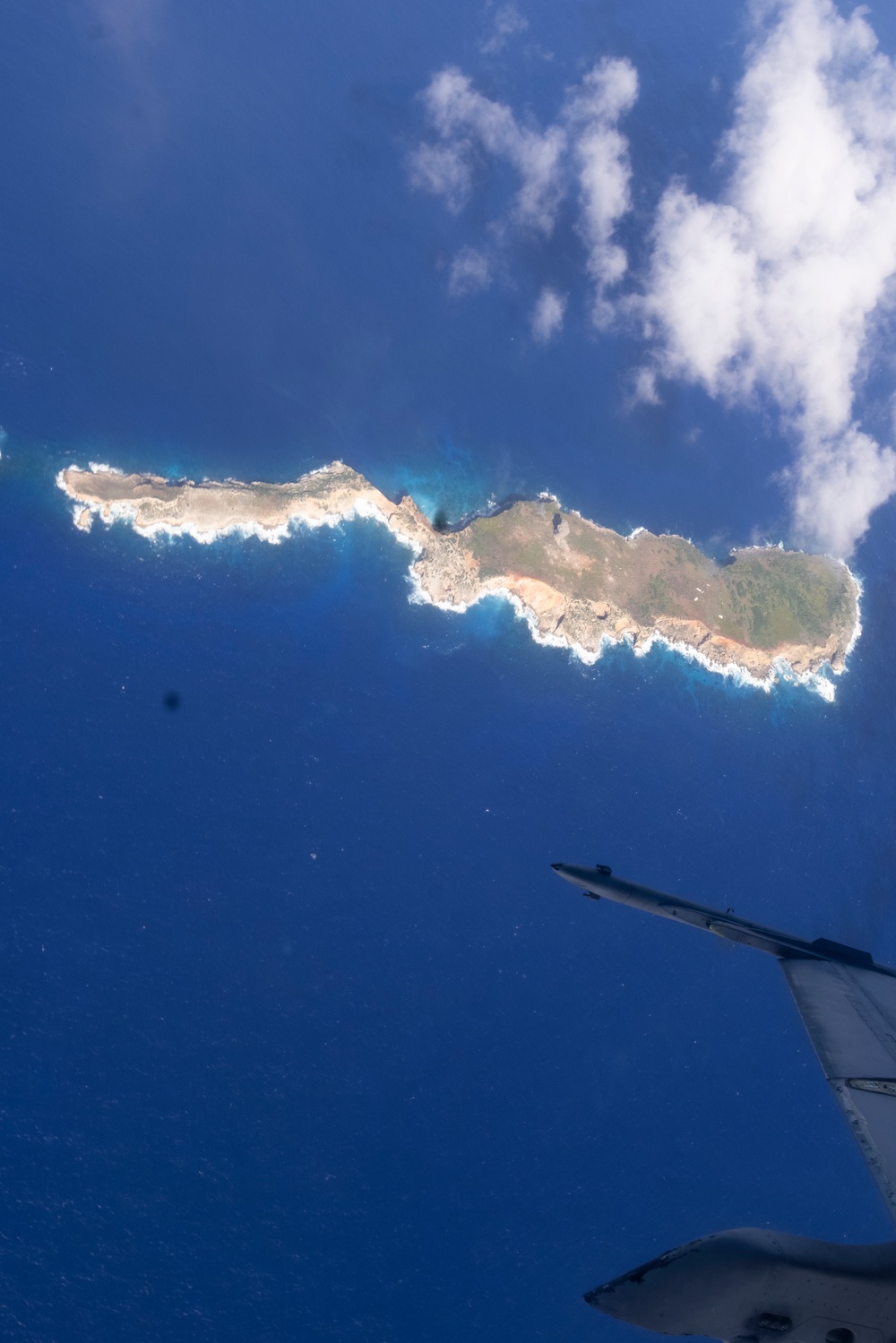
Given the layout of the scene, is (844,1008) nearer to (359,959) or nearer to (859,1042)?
(859,1042)

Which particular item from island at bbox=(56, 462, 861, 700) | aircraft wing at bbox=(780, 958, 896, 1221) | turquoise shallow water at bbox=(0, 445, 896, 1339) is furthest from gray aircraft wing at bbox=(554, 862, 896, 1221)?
island at bbox=(56, 462, 861, 700)

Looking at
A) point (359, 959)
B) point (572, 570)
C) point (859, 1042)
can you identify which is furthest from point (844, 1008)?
point (572, 570)

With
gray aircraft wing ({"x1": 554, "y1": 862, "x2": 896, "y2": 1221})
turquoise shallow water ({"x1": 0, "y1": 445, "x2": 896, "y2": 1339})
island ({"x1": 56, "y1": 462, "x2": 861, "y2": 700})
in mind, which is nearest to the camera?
gray aircraft wing ({"x1": 554, "y1": 862, "x2": 896, "y2": 1221})

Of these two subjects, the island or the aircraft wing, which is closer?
the aircraft wing

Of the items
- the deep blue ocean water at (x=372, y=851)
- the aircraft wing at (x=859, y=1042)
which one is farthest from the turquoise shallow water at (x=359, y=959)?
the aircraft wing at (x=859, y=1042)

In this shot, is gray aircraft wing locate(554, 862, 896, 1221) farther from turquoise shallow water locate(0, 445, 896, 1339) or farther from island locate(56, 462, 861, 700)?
island locate(56, 462, 861, 700)

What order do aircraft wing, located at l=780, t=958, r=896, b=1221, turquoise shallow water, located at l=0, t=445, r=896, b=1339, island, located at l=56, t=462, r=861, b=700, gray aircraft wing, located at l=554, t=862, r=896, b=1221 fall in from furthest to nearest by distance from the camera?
1. island, located at l=56, t=462, r=861, b=700
2. turquoise shallow water, located at l=0, t=445, r=896, b=1339
3. gray aircraft wing, located at l=554, t=862, r=896, b=1221
4. aircraft wing, located at l=780, t=958, r=896, b=1221

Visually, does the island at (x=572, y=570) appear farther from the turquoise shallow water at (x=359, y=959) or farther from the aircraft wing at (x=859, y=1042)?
the aircraft wing at (x=859, y=1042)
